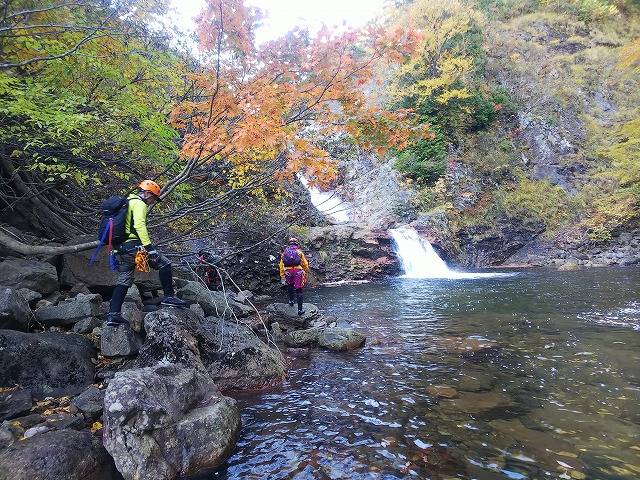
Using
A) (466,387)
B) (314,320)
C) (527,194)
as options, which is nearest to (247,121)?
(466,387)

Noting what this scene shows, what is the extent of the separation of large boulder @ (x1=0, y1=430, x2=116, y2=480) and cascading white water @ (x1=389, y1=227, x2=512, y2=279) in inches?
753

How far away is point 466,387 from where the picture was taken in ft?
18.7

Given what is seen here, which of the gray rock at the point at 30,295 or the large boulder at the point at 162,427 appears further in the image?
the gray rock at the point at 30,295

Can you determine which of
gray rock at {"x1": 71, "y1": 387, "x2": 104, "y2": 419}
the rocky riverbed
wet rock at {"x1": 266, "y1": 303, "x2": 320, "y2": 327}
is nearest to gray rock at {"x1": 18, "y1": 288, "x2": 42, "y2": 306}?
the rocky riverbed

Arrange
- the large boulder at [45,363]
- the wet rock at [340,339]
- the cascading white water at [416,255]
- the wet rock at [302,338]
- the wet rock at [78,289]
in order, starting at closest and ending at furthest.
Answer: the large boulder at [45,363] → the wet rock at [78,289] → the wet rock at [340,339] → the wet rock at [302,338] → the cascading white water at [416,255]

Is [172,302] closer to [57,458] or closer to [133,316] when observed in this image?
[133,316]

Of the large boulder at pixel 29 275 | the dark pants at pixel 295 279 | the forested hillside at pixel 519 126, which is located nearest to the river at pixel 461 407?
the dark pants at pixel 295 279

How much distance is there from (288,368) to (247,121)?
4.27m

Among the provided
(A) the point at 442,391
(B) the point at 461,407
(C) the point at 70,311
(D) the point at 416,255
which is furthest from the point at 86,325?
(D) the point at 416,255

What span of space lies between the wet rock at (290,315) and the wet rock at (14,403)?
608cm

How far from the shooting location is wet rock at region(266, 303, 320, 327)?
1006 centimetres

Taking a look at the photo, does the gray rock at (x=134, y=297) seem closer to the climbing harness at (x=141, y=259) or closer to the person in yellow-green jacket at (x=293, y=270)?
the climbing harness at (x=141, y=259)

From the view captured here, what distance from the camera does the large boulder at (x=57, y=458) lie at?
11.2ft

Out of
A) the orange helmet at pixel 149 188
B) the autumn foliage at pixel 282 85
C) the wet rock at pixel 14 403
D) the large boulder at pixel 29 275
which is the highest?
the autumn foliage at pixel 282 85
